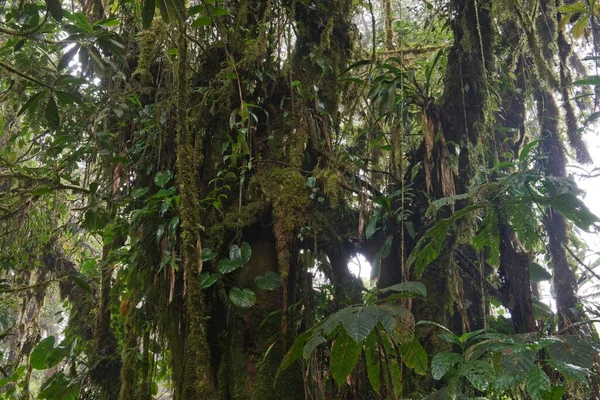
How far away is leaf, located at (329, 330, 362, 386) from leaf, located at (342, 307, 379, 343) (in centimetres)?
7

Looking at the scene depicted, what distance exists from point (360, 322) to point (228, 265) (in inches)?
32.4

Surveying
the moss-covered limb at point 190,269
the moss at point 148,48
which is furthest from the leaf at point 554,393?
the moss at point 148,48

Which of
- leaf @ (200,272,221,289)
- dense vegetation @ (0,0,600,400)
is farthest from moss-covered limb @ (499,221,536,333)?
leaf @ (200,272,221,289)

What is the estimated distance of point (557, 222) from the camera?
8.05ft

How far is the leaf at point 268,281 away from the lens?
1.85 m

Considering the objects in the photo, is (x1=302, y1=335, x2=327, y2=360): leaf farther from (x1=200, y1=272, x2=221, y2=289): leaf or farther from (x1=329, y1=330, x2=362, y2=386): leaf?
(x1=200, y1=272, x2=221, y2=289): leaf

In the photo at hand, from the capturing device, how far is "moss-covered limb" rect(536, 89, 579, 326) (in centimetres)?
226

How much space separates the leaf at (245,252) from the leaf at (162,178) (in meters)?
0.46

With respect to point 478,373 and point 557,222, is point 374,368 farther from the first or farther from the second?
point 557,222

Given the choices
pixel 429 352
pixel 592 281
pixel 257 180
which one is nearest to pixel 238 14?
pixel 257 180

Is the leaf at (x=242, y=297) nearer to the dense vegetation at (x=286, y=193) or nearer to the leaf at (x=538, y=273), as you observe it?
the dense vegetation at (x=286, y=193)

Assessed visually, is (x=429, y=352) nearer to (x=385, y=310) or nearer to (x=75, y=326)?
(x=385, y=310)

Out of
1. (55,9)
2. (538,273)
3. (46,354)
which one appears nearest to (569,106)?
(538,273)

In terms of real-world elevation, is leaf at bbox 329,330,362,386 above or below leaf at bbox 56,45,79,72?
below
